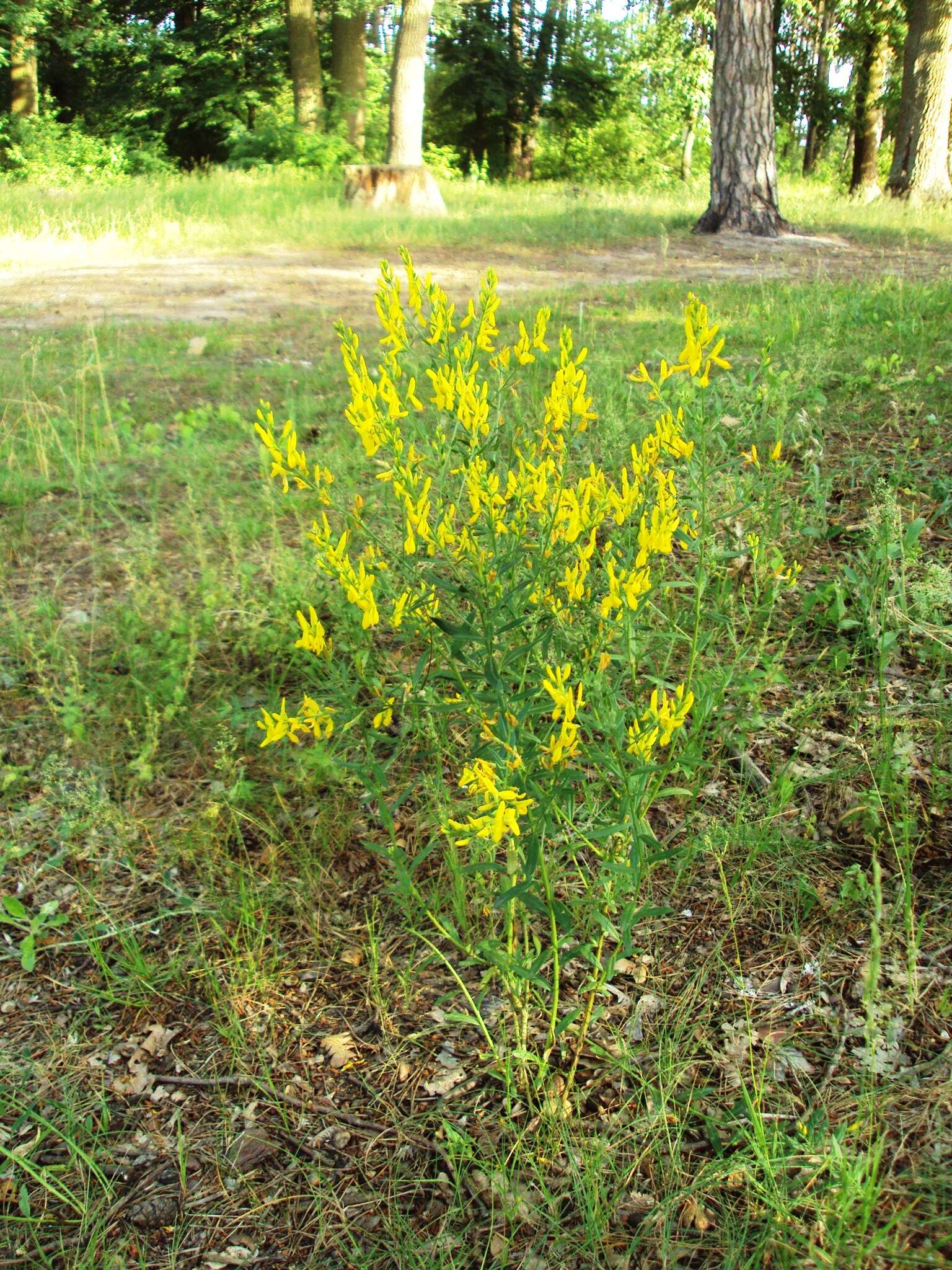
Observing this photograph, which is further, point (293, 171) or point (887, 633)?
point (293, 171)

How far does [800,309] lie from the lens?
5371 millimetres

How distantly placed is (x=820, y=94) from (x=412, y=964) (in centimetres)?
2299

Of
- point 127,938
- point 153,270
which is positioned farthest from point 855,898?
point 153,270

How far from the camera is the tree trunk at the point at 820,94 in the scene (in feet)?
57.9

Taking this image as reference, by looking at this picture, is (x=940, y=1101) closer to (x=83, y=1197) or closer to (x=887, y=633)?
(x=887, y=633)

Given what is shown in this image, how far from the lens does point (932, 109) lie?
454 inches

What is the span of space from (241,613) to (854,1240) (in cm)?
241

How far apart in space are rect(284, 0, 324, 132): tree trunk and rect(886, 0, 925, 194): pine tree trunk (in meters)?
11.0

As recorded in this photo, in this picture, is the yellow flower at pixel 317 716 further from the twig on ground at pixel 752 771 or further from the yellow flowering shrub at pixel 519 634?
the twig on ground at pixel 752 771

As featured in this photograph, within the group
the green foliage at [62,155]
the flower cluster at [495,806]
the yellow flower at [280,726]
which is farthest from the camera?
the green foliage at [62,155]

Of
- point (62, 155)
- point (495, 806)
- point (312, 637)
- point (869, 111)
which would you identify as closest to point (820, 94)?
point (869, 111)

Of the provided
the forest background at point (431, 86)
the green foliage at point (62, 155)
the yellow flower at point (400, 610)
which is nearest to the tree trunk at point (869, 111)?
the forest background at point (431, 86)

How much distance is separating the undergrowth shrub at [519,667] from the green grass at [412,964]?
0.42 feet

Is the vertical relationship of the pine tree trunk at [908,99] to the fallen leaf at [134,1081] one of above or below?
above
